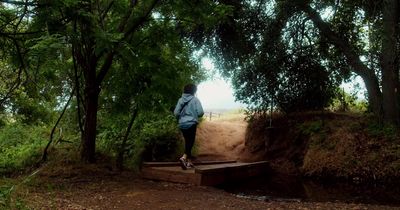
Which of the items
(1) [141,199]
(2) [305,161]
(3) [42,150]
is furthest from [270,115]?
(1) [141,199]

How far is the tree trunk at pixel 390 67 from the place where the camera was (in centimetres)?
1194

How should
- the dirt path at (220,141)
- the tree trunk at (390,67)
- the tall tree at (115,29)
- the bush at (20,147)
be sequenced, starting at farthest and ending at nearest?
the dirt path at (220,141)
the tree trunk at (390,67)
the bush at (20,147)
the tall tree at (115,29)

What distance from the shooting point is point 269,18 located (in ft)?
49.9

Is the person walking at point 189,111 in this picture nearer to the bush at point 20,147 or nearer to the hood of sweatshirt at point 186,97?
the hood of sweatshirt at point 186,97

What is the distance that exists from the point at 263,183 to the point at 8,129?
10314mm

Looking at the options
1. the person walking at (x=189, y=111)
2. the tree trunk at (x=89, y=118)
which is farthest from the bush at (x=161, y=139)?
the person walking at (x=189, y=111)

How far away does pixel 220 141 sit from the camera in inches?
723

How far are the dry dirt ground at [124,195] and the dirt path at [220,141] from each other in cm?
636

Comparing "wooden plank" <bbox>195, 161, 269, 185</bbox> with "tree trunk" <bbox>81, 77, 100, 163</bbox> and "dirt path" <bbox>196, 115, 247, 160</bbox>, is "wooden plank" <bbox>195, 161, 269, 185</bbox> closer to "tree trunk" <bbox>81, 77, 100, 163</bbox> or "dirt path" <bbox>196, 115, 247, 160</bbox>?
"tree trunk" <bbox>81, 77, 100, 163</bbox>

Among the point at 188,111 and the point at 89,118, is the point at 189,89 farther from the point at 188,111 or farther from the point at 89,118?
the point at 89,118

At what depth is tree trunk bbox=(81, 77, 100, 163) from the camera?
34.7 ft

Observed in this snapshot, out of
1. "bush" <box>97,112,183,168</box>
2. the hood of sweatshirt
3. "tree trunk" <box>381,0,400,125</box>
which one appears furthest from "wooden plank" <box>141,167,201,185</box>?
"tree trunk" <box>381,0,400,125</box>

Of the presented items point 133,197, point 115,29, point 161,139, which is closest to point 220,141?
point 161,139

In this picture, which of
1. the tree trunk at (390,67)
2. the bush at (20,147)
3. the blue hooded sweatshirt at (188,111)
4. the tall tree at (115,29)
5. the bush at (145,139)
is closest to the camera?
the tall tree at (115,29)
